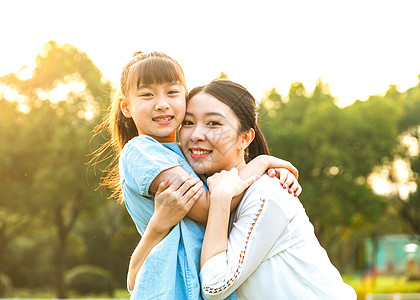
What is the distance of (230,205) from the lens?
2.52 metres

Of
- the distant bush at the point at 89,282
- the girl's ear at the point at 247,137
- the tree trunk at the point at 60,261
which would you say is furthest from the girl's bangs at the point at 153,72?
the distant bush at the point at 89,282

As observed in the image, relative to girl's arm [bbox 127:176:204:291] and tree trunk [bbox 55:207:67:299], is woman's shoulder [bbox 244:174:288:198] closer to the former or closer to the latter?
girl's arm [bbox 127:176:204:291]

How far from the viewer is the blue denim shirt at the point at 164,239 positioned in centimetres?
237

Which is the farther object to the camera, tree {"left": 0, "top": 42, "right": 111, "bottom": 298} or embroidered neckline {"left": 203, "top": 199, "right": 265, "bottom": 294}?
tree {"left": 0, "top": 42, "right": 111, "bottom": 298}

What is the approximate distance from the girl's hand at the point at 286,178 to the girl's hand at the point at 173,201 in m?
0.45

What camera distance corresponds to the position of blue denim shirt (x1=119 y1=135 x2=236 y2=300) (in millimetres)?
2367

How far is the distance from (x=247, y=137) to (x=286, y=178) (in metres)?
0.31

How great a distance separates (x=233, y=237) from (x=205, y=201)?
210 mm

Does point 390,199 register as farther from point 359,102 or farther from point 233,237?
point 233,237

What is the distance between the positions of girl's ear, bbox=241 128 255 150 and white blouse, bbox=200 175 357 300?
→ 0.37 m

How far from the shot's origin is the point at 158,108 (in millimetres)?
2678

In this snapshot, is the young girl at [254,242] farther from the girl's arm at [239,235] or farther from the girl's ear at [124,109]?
the girl's ear at [124,109]

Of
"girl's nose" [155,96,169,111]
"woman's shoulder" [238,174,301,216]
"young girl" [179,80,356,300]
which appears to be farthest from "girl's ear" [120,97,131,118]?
"woman's shoulder" [238,174,301,216]

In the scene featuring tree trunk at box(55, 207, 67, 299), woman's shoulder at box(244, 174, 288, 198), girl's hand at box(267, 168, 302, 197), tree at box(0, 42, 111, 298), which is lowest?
woman's shoulder at box(244, 174, 288, 198)
